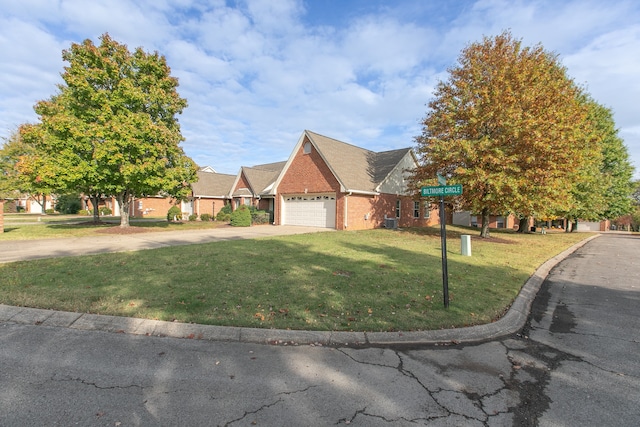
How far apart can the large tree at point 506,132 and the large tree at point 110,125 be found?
14745 mm

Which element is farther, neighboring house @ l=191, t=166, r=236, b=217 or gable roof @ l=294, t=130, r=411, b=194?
neighboring house @ l=191, t=166, r=236, b=217

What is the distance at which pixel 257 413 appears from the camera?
2.68m

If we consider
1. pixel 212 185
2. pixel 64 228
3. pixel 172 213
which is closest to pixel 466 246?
pixel 64 228

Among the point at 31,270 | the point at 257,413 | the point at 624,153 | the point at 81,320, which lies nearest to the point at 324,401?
the point at 257,413

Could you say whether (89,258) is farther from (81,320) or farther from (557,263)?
(557,263)

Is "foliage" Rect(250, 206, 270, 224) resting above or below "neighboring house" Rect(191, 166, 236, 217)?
below

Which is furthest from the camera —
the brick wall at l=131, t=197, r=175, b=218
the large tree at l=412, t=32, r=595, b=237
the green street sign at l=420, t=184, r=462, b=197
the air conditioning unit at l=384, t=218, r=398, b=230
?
the brick wall at l=131, t=197, r=175, b=218

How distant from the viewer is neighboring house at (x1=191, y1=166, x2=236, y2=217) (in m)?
32.4

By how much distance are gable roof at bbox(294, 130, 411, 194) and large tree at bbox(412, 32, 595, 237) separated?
5.18 metres

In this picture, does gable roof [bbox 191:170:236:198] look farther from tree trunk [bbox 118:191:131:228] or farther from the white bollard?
the white bollard

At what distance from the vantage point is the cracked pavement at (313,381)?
2.68 metres

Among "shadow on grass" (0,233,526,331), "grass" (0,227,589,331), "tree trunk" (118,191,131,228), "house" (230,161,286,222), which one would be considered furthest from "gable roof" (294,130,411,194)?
"shadow on grass" (0,233,526,331)

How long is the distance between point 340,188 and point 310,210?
3503 millimetres

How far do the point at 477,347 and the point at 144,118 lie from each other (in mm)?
17728
